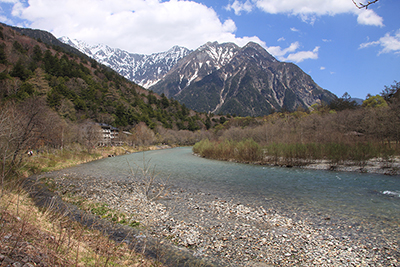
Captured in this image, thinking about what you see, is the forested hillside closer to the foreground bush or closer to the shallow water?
the foreground bush

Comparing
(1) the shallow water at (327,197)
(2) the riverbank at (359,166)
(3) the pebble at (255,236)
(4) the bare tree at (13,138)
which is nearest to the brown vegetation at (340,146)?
(2) the riverbank at (359,166)

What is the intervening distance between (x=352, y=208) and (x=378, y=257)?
17.2 ft

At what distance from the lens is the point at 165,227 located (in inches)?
358

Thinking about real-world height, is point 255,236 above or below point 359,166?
below

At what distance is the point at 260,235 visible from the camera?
325 inches

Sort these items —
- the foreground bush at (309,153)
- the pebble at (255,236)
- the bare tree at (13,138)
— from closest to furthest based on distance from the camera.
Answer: the pebble at (255,236), the bare tree at (13,138), the foreground bush at (309,153)

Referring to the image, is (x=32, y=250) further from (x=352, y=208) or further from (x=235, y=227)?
(x=352, y=208)

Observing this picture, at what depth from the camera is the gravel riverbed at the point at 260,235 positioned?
6695 mm

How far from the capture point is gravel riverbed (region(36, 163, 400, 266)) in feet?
22.0

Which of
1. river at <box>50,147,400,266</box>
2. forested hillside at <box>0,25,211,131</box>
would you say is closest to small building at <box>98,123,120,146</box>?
forested hillside at <box>0,25,211,131</box>

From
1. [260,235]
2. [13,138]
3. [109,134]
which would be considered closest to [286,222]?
[260,235]

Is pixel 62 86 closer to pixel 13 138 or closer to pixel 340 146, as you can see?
pixel 13 138

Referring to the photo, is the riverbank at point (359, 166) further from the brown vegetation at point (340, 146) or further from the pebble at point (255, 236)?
the pebble at point (255, 236)

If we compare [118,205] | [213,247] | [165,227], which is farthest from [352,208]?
[118,205]
